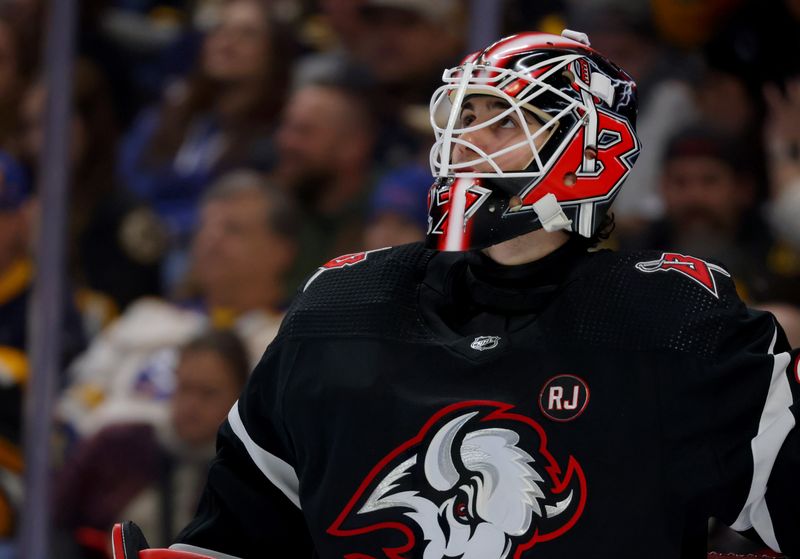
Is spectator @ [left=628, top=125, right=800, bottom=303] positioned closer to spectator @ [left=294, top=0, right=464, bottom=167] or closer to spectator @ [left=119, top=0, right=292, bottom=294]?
spectator @ [left=294, top=0, right=464, bottom=167]

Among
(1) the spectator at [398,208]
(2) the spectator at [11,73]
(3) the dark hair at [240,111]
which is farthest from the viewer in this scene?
(2) the spectator at [11,73]

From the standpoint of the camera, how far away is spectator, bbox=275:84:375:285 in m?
3.29

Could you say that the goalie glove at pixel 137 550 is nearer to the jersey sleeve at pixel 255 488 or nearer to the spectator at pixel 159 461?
the jersey sleeve at pixel 255 488

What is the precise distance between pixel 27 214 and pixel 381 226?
1.15 metres

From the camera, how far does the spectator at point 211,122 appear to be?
3459 millimetres

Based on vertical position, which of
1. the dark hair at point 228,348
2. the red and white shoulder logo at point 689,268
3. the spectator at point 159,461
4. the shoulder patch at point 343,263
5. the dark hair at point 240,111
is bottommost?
the spectator at point 159,461

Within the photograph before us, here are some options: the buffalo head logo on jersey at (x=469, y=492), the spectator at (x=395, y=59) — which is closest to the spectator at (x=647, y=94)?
the spectator at (x=395, y=59)

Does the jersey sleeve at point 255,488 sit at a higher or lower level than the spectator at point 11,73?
lower

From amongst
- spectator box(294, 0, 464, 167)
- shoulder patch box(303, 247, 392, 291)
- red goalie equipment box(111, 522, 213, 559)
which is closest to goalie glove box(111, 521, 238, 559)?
red goalie equipment box(111, 522, 213, 559)

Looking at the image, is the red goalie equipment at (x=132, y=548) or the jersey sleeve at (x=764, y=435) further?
the red goalie equipment at (x=132, y=548)

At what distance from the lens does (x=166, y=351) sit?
3.47 meters

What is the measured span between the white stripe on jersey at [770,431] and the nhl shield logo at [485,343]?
12.3 inches

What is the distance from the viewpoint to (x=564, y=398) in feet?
5.04

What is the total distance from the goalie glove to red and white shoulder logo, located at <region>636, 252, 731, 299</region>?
644 mm
